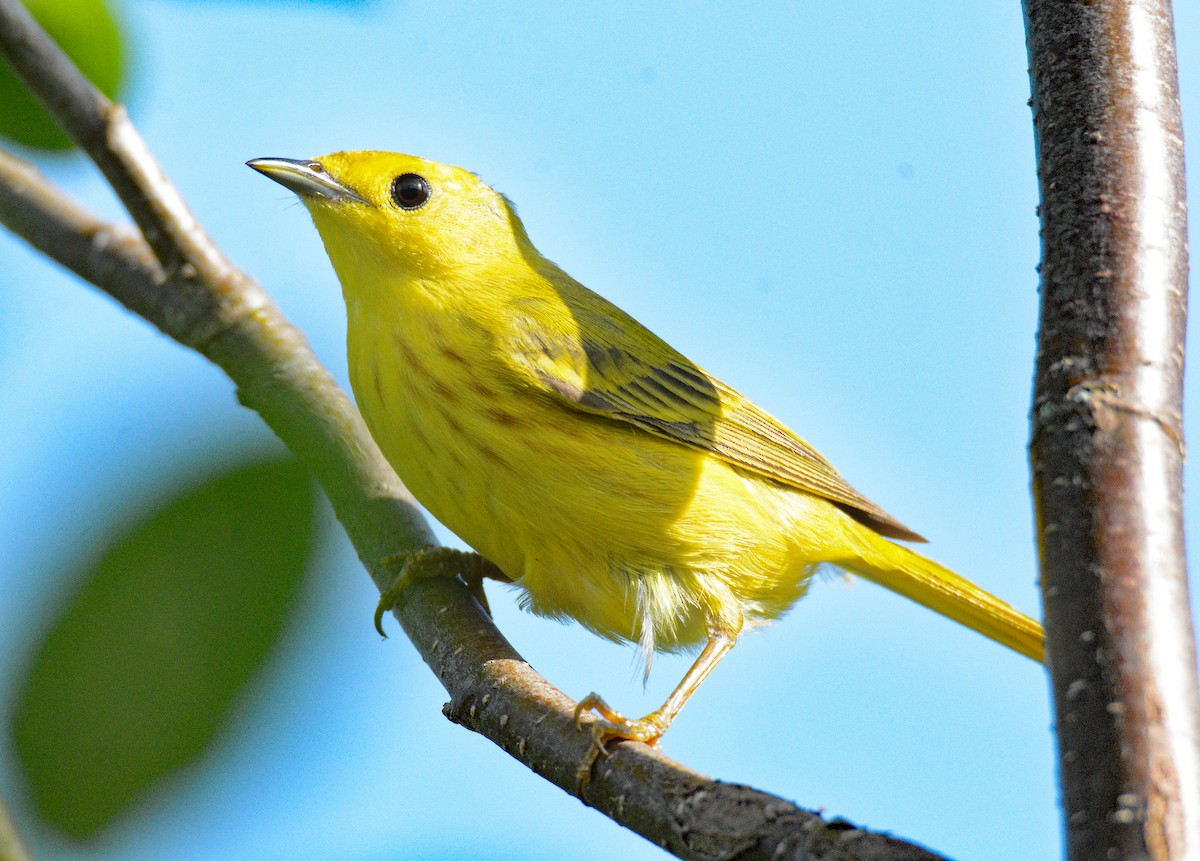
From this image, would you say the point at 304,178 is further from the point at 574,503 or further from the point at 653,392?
the point at 574,503

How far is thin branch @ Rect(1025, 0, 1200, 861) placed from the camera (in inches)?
55.2

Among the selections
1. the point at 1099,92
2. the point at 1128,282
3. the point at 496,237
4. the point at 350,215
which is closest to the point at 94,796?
the point at 1128,282

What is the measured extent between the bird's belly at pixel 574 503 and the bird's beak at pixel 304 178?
639 mm

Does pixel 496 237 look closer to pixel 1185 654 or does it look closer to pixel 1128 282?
pixel 1128 282

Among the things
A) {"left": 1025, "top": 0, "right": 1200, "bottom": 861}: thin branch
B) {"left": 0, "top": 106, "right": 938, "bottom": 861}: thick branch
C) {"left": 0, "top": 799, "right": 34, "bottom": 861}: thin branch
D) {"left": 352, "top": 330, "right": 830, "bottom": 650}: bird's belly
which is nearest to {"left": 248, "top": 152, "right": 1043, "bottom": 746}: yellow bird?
{"left": 352, "top": 330, "right": 830, "bottom": 650}: bird's belly

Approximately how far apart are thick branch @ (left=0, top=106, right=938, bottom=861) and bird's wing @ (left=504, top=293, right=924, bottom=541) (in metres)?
0.64

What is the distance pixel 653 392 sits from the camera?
3.86m

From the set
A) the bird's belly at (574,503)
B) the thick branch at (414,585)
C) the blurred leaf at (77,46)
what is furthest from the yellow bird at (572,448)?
the blurred leaf at (77,46)

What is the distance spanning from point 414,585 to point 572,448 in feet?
2.12

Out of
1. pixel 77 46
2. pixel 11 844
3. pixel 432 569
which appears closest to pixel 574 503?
pixel 432 569

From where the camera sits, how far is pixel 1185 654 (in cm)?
149

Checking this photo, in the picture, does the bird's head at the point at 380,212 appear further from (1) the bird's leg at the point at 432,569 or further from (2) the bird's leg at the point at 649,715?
(2) the bird's leg at the point at 649,715

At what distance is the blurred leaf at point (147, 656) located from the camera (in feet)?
4.03

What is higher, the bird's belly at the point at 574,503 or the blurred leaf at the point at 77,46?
the bird's belly at the point at 574,503
